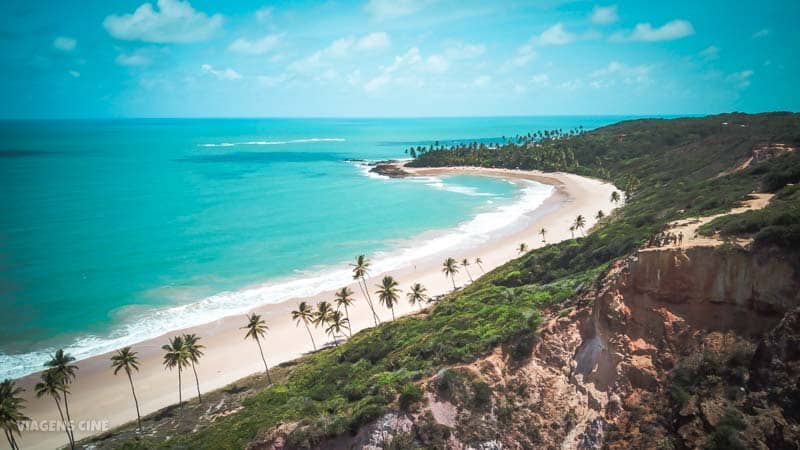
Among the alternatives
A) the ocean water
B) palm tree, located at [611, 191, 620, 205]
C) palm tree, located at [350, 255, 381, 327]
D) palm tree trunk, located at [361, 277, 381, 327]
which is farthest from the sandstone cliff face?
palm tree, located at [611, 191, 620, 205]

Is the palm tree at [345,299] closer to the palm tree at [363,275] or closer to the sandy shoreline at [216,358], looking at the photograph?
the sandy shoreline at [216,358]

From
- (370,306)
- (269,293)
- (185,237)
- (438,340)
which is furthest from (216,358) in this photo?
(185,237)

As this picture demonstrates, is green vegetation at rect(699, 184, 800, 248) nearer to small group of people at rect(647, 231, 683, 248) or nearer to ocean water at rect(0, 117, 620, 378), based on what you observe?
small group of people at rect(647, 231, 683, 248)

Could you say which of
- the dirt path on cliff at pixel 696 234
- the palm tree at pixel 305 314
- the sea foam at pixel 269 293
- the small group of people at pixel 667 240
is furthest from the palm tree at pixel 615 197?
the small group of people at pixel 667 240

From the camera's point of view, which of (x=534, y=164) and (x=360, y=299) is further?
(x=534, y=164)

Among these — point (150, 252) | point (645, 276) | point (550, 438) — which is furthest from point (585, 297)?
point (150, 252)

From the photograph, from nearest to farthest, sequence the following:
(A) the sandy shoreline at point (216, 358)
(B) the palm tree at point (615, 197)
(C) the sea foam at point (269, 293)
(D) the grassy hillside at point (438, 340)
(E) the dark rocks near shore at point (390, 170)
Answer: (D) the grassy hillside at point (438, 340), (A) the sandy shoreline at point (216, 358), (C) the sea foam at point (269, 293), (B) the palm tree at point (615, 197), (E) the dark rocks near shore at point (390, 170)

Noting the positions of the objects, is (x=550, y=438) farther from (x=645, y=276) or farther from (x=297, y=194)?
(x=297, y=194)
